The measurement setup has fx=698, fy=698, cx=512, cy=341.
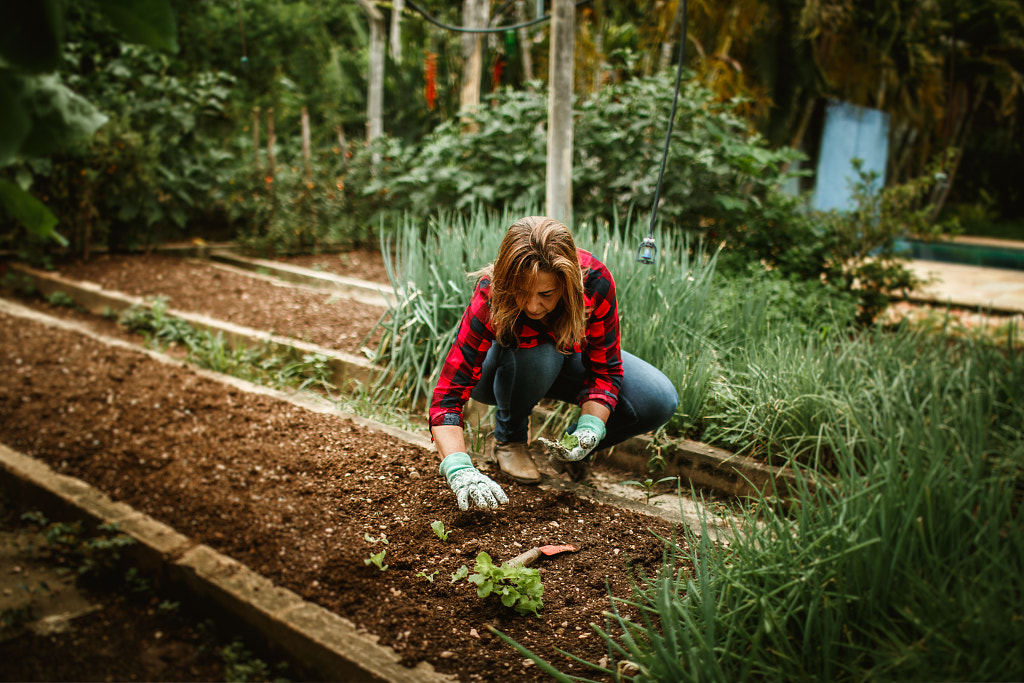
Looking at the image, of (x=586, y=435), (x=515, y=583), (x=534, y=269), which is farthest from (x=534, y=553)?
(x=534, y=269)

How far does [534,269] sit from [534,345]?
454 millimetres

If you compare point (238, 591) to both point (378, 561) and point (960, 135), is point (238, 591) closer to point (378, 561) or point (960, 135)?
point (378, 561)

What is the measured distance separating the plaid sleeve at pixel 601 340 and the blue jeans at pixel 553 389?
71mm

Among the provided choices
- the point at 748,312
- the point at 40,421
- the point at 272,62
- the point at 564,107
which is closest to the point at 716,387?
the point at 748,312

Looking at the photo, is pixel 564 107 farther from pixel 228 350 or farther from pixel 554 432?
pixel 228 350

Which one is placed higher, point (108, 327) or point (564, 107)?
point (564, 107)

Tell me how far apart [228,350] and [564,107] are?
8.52ft

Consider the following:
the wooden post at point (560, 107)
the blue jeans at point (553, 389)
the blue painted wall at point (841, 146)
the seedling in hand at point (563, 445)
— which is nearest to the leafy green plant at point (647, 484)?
the blue jeans at point (553, 389)

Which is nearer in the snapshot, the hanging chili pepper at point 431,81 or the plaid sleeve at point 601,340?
the plaid sleeve at point 601,340

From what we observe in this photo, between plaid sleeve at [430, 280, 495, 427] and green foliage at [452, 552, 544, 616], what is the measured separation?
520mm

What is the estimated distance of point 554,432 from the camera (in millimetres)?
3154

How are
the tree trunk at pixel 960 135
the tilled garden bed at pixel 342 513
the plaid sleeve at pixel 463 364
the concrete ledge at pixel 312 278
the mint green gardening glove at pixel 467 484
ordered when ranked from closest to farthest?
the tilled garden bed at pixel 342 513 < the mint green gardening glove at pixel 467 484 < the plaid sleeve at pixel 463 364 < the concrete ledge at pixel 312 278 < the tree trunk at pixel 960 135

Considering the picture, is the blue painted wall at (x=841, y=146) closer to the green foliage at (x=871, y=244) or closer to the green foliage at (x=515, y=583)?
the green foliage at (x=871, y=244)

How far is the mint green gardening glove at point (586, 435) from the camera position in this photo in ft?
7.95
